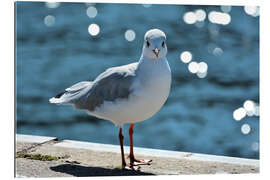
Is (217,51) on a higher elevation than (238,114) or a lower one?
higher

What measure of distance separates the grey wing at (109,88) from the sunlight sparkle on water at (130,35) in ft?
5.40

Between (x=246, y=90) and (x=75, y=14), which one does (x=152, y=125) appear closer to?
(x=246, y=90)

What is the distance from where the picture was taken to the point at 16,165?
5.08 meters

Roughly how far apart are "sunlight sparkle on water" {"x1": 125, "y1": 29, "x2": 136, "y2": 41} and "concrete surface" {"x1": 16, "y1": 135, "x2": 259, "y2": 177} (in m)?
1.59

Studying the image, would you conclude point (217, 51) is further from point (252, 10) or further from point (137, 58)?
point (252, 10)

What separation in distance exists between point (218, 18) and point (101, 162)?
2316 mm

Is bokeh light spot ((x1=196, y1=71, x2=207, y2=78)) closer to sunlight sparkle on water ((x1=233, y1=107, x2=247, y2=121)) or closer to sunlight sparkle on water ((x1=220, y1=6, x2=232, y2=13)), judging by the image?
sunlight sparkle on water ((x1=233, y1=107, x2=247, y2=121))

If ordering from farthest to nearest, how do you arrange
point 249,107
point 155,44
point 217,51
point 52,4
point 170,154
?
point 217,51 < point 249,107 < point 52,4 < point 170,154 < point 155,44

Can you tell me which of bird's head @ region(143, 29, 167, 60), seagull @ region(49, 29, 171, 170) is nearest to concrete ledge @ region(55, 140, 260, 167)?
seagull @ region(49, 29, 171, 170)

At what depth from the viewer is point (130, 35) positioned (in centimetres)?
680

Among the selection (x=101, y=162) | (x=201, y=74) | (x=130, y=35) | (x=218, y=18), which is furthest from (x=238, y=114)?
(x=101, y=162)

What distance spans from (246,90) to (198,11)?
4.04 ft

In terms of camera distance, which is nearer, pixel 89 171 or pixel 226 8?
pixel 89 171

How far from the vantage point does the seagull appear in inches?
195
